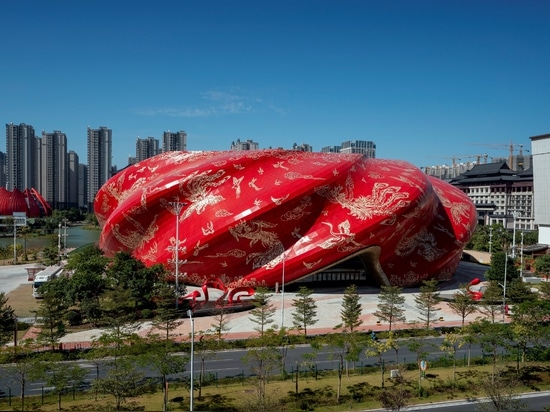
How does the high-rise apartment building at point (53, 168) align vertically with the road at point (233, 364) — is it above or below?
above

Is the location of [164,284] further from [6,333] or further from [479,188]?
[479,188]

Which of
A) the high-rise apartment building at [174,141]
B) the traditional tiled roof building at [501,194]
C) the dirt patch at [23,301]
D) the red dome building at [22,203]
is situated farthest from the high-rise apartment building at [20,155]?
the traditional tiled roof building at [501,194]

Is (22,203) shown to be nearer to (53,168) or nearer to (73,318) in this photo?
(53,168)

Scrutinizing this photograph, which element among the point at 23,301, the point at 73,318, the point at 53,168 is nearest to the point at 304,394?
the point at 73,318

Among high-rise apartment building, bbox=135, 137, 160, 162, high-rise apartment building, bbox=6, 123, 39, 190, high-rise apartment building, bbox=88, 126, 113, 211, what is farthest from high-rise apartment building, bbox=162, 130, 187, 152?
high-rise apartment building, bbox=6, 123, 39, 190

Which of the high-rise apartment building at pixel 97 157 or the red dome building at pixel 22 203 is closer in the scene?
the red dome building at pixel 22 203

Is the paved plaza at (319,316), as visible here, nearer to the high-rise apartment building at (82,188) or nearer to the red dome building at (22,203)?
the red dome building at (22,203)
